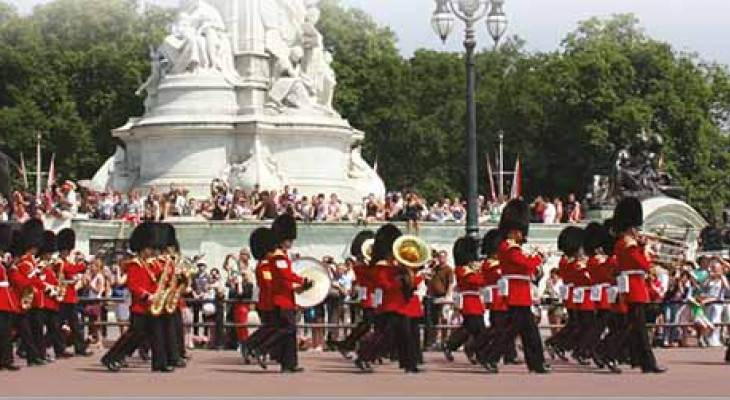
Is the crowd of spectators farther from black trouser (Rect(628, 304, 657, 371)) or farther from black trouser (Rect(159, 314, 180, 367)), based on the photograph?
black trouser (Rect(628, 304, 657, 371))

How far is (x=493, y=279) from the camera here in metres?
20.7

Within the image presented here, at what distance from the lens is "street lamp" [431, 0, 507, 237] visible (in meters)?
25.3

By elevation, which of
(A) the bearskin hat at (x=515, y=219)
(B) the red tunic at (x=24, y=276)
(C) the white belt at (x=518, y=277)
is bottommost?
(C) the white belt at (x=518, y=277)

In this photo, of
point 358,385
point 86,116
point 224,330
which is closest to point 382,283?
point 358,385

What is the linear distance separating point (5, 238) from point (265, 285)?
3.65 meters

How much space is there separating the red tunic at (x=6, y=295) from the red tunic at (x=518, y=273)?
6278 millimetres

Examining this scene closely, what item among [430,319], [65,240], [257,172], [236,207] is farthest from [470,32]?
[257,172]

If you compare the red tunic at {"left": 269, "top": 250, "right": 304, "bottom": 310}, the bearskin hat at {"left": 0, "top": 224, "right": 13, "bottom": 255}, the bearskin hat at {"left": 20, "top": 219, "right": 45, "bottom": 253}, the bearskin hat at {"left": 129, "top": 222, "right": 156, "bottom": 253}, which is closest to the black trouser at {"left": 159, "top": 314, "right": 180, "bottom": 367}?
the bearskin hat at {"left": 129, "top": 222, "right": 156, "bottom": 253}

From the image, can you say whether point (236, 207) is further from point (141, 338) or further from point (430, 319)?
point (141, 338)

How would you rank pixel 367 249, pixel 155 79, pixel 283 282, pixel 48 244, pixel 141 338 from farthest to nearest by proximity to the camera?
pixel 155 79 < pixel 48 244 < pixel 367 249 < pixel 141 338 < pixel 283 282

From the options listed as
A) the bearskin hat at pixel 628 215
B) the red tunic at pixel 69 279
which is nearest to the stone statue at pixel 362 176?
the red tunic at pixel 69 279

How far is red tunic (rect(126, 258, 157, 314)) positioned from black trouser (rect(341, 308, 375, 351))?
307 cm

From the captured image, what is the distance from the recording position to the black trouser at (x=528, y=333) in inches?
757

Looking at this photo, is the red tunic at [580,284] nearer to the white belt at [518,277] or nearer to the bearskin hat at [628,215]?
the bearskin hat at [628,215]
